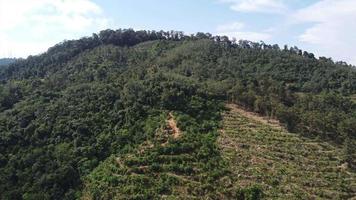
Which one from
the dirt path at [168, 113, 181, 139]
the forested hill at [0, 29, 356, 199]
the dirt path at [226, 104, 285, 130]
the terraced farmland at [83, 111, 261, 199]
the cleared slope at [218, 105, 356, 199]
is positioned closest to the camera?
the terraced farmland at [83, 111, 261, 199]

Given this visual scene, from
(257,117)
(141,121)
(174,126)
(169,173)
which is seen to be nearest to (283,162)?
(169,173)

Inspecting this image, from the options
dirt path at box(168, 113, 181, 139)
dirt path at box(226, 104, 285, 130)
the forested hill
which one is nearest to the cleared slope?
dirt path at box(226, 104, 285, 130)

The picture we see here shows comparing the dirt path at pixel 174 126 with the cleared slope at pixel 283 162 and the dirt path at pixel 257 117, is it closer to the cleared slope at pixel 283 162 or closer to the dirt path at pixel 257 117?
the cleared slope at pixel 283 162

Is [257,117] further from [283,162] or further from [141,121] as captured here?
[141,121]

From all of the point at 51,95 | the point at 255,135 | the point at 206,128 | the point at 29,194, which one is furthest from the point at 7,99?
the point at 255,135

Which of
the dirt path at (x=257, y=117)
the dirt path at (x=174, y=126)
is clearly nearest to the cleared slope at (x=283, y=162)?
the dirt path at (x=257, y=117)

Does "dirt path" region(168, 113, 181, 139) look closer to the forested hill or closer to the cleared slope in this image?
the forested hill
